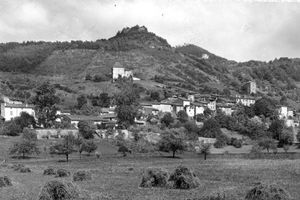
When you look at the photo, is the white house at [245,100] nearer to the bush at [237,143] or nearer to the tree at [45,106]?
the bush at [237,143]

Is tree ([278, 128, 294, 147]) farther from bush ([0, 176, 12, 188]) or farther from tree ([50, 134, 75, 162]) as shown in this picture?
bush ([0, 176, 12, 188])

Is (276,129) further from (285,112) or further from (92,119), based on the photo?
(285,112)

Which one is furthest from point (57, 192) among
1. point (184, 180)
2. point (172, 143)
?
point (172, 143)

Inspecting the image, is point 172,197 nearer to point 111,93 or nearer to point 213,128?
point 213,128

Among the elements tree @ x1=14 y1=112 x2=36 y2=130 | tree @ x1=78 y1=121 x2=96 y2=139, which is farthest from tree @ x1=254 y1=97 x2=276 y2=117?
tree @ x1=14 y1=112 x2=36 y2=130

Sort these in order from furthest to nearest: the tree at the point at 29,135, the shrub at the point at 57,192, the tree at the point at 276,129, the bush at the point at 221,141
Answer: the tree at the point at 276,129 < the bush at the point at 221,141 < the tree at the point at 29,135 < the shrub at the point at 57,192

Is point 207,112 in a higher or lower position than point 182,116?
higher

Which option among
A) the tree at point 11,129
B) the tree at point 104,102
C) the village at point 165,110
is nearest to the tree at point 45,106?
the village at point 165,110
